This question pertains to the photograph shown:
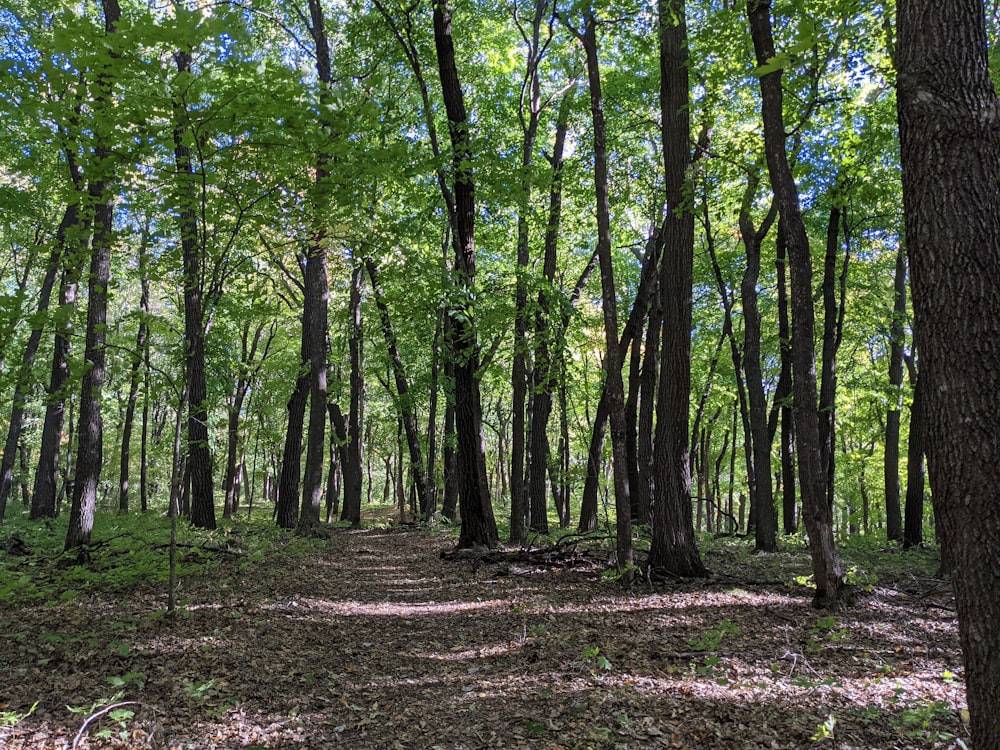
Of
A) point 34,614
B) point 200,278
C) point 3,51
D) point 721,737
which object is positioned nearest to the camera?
point 721,737

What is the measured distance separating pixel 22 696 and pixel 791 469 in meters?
15.7

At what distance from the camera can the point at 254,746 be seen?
357 centimetres

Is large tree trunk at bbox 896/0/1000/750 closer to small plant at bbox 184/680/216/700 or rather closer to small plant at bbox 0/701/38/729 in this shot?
small plant at bbox 184/680/216/700

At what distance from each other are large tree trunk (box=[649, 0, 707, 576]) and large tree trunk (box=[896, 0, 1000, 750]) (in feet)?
17.7

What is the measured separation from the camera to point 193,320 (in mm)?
11125

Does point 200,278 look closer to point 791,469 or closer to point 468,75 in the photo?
point 468,75

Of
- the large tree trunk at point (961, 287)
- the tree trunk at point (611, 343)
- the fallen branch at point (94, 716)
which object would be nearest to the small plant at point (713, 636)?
the tree trunk at point (611, 343)

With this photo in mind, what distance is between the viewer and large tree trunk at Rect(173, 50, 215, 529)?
18.6ft

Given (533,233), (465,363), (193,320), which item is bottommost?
(465,363)

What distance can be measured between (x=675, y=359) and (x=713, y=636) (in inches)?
153

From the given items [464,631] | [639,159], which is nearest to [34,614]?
[464,631]

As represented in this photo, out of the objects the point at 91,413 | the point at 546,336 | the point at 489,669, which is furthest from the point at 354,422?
the point at 489,669

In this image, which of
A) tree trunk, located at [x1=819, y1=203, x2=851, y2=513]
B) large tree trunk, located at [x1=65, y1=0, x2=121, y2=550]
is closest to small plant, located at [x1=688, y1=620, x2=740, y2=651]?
tree trunk, located at [x1=819, y1=203, x2=851, y2=513]

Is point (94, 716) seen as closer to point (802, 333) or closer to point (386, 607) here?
point (386, 607)
